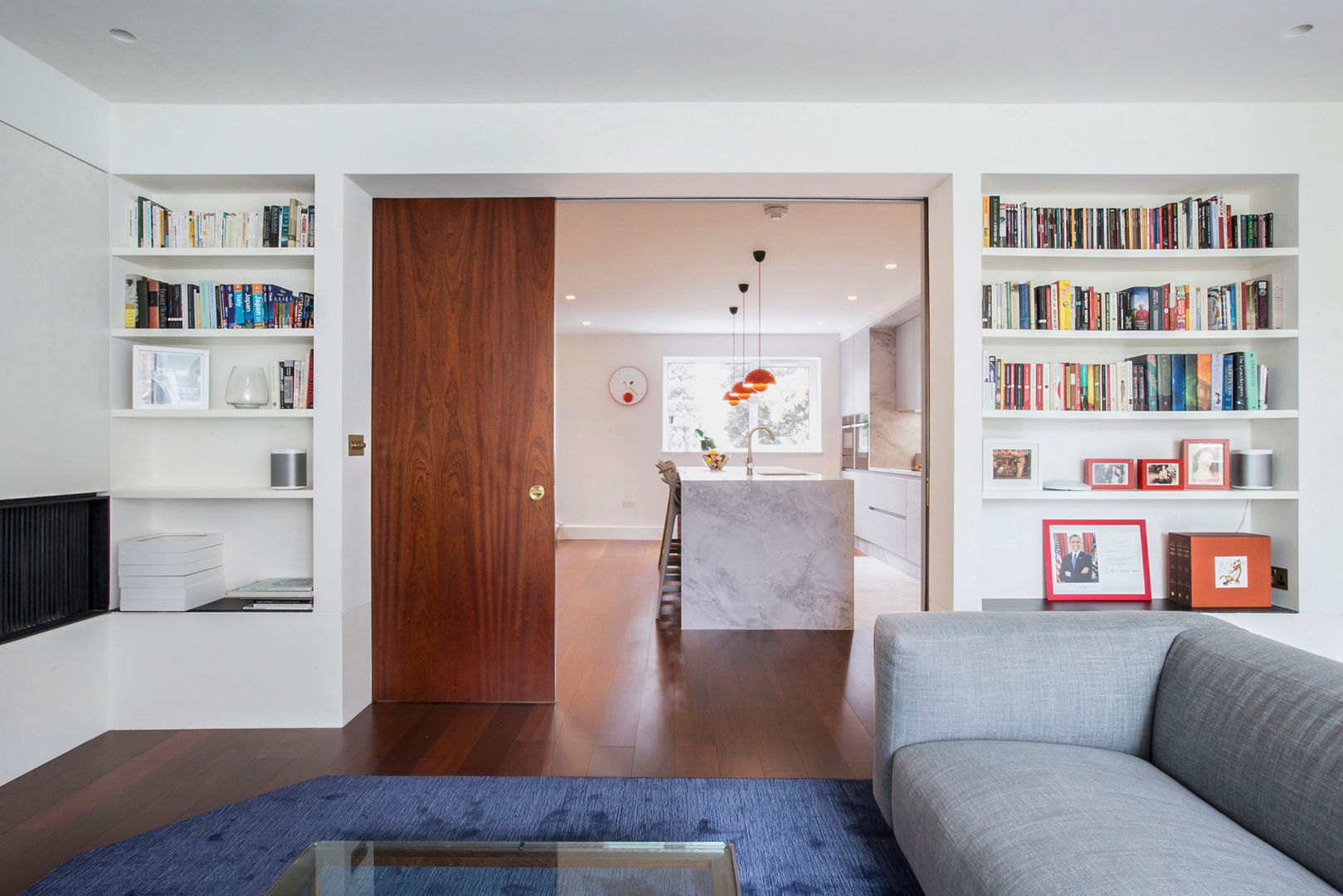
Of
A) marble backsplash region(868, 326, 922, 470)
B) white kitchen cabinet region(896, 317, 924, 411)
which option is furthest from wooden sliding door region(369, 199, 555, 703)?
marble backsplash region(868, 326, 922, 470)

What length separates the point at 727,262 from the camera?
568cm

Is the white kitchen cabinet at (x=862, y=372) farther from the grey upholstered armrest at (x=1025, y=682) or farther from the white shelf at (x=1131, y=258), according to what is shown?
the grey upholstered armrest at (x=1025, y=682)

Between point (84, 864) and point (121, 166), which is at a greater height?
point (121, 166)

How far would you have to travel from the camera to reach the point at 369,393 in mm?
3180

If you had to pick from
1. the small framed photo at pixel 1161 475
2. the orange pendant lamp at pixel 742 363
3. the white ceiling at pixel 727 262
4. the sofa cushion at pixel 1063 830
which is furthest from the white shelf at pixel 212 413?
the orange pendant lamp at pixel 742 363

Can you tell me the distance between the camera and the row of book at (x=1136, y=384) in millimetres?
2979

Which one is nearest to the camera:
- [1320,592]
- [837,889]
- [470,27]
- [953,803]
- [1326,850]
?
[1326,850]

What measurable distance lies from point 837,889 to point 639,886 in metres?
0.72

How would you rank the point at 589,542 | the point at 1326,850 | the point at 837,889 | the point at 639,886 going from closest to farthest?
the point at 1326,850, the point at 639,886, the point at 837,889, the point at 589,542

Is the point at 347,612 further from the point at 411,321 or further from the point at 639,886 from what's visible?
the point at 639,886

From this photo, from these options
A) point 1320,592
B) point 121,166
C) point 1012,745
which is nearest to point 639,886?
point 1012,745

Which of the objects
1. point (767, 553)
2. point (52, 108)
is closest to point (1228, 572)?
point (767, 553)

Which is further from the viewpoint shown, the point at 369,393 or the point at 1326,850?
the point at 369,393

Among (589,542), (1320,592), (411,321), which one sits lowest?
(589,542)
